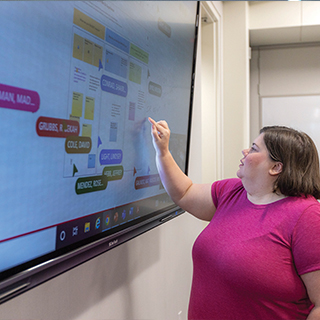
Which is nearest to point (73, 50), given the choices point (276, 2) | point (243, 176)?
point (243, 176)

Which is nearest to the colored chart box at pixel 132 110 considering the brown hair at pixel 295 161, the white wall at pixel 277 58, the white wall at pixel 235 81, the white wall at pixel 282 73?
the brown hair at pixel 295 161

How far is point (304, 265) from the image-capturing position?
980 millimetres

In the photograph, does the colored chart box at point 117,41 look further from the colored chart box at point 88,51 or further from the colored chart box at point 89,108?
the colored chart box at point 89,108

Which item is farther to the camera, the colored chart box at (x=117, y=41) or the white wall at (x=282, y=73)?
the white wall at (x=282, y=73)

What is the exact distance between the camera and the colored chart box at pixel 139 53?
101 cm

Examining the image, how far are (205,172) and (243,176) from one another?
137 centimetres

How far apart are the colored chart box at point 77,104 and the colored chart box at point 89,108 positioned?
0.02 meters

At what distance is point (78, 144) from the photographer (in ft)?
2.60

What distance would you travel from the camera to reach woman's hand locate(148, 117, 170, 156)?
1.17m

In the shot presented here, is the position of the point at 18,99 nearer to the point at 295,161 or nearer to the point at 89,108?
the point at 89,108

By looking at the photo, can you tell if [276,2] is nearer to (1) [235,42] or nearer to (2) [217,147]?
(1) [235,42]

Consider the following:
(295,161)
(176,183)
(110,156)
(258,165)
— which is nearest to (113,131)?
(110,156)

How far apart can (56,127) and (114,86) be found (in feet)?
0.90

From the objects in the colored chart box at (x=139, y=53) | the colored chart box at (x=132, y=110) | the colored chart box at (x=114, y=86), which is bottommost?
the colored chart box at (x=132, y=110)
